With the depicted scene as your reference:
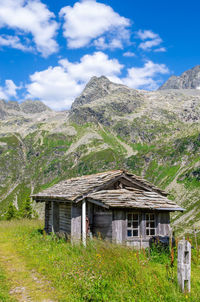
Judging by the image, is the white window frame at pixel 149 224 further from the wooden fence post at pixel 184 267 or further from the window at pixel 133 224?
the wooden fence post at pixel 184 267

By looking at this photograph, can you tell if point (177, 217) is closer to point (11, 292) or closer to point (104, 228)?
point (104, 228)

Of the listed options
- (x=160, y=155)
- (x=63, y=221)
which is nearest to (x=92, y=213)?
(x=63, y=221)

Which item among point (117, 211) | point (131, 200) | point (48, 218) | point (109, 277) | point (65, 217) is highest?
point (131, 200)

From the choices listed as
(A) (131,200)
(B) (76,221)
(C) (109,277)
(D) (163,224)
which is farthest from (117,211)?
(C) (109,277)

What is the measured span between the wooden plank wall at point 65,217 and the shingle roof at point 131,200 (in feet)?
7.74

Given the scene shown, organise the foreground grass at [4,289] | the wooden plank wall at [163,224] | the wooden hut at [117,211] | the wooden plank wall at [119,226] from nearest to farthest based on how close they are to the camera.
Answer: the foreground grass at [4,289] → the wooden plank wall at [119,226] → the wooden hut at [117,211] → the wooden plank wall at [163,224]

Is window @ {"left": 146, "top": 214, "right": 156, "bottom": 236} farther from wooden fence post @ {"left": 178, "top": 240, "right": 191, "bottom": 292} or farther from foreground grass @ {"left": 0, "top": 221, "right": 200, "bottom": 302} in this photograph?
wooden fence post @ {"left": 178, "top": 240, "right": 191, "bottom": 292}

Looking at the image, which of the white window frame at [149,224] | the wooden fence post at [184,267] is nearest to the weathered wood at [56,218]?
the white window frame at [149,224]

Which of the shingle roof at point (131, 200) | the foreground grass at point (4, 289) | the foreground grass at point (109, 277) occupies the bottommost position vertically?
the foreground grass at point (4, 289)

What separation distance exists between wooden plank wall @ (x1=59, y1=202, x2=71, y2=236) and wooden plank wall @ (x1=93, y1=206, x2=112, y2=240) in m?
1.89

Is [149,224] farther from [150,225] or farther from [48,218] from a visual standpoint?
[48,218]

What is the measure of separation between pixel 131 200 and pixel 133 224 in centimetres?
129

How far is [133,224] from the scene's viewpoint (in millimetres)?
13812

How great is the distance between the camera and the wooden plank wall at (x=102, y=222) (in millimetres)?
13477
